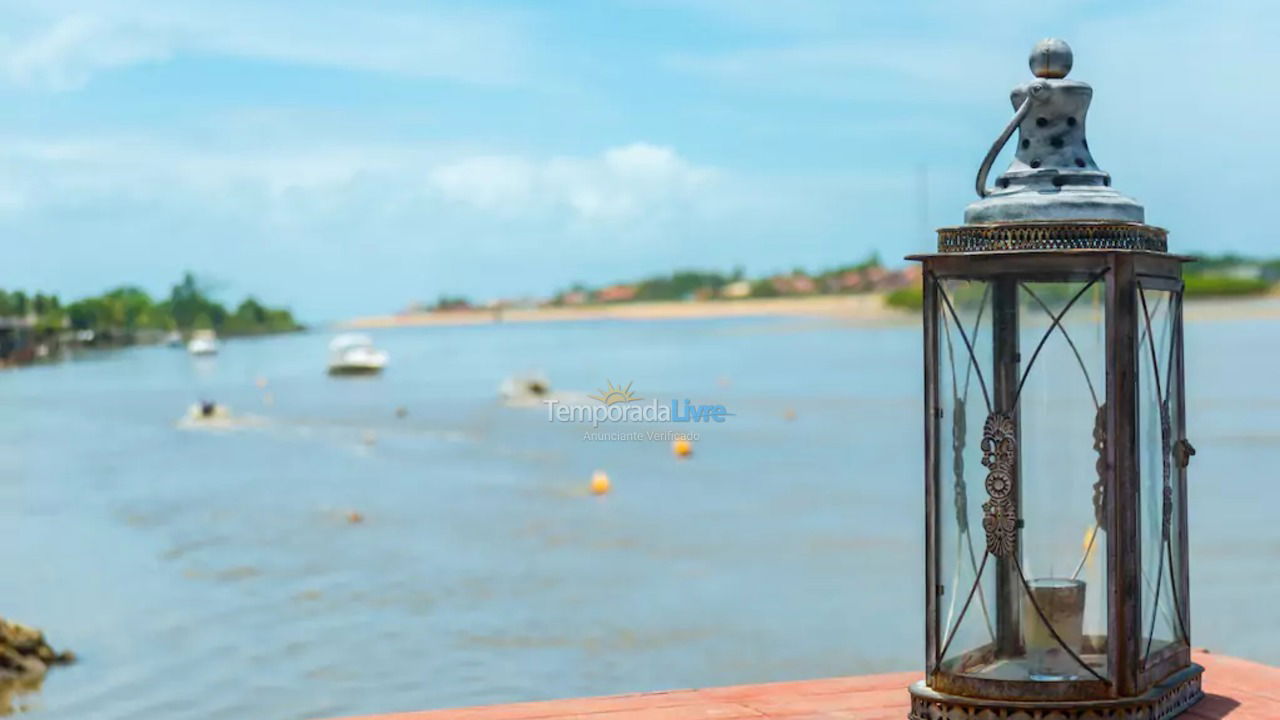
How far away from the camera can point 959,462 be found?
5996mm

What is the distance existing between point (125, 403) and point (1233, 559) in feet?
181

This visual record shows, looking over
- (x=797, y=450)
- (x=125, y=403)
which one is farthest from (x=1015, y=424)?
(x=125, y=403)

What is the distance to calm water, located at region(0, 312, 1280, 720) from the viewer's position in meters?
14.5

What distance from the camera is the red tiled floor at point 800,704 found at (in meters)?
6.47

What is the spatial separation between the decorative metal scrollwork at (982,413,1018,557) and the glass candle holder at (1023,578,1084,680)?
0.20 meters

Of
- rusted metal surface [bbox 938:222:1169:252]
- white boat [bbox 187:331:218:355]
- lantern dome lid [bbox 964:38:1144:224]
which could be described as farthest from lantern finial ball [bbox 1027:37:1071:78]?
white boat [bbox 187:331:218:355]

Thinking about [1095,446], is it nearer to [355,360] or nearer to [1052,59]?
[1052,59]

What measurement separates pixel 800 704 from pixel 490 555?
15622mm

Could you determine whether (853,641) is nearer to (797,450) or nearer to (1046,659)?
(1046,659)

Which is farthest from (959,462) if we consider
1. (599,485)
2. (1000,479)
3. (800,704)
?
(599,485)

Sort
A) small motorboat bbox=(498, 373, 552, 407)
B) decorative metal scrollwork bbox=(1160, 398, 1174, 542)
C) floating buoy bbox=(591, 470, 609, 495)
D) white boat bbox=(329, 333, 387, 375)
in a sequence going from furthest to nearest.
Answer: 1. white boat bbox=(329, 333, 387, 375)
2. small motorboat bbox=(498, 373, 552, 407)
3. floating buoy bbox=(591, 470, 609, 495)
4. decorative metal scrollwork bbox=(1160, 398, 1174, 542)

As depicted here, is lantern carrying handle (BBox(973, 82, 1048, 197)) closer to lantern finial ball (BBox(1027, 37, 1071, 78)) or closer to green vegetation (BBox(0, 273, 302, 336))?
lantern finial ball (BBox(1027, 37, 1071, 78))

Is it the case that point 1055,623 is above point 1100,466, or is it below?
below

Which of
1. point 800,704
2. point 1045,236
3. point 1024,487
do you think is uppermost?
point 1045,236
